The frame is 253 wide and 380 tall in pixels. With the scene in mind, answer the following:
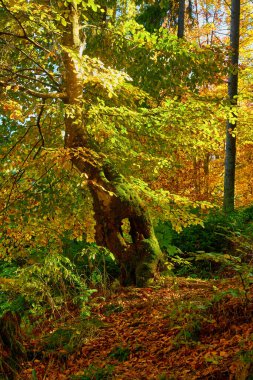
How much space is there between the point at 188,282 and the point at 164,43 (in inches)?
158

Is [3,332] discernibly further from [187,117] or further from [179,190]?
[179,190]

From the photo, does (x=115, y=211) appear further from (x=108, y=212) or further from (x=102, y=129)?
(x=102, y=129)

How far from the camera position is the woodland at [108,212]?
405 cm

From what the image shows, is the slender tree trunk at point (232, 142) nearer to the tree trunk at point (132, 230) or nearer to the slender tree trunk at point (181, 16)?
the slender tree trunk at point (181, 16)

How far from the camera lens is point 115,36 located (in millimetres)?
6902

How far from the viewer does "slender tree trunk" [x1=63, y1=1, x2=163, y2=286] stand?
6.17m

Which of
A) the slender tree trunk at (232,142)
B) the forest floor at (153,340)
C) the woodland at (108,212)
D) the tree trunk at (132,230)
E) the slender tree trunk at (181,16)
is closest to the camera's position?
the forest floor at (153,340)

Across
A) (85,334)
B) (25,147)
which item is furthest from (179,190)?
(85,334)

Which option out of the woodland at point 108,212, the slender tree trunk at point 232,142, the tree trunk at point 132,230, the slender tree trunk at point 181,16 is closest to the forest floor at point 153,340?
the woodland at point 108,212

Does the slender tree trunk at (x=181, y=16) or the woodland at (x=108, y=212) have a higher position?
the slender tree trunk at (x=181, y=16)

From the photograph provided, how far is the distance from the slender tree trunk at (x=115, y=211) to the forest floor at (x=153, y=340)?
0.72 metres

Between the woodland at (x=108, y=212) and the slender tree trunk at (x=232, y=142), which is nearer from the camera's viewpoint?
the woodland at (x=108, y=212)

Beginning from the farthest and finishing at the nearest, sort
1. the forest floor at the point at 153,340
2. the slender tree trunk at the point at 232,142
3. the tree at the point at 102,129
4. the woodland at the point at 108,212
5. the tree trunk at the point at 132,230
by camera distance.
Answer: the slender tree trunk at the point at 232,142
the tree trunk at the point at 132,230
the tree at the point at 102,129
the woodland at the point at 108,212
the forest floor at the point at 153,340

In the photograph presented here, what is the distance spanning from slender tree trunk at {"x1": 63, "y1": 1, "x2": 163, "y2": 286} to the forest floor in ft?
2.38
